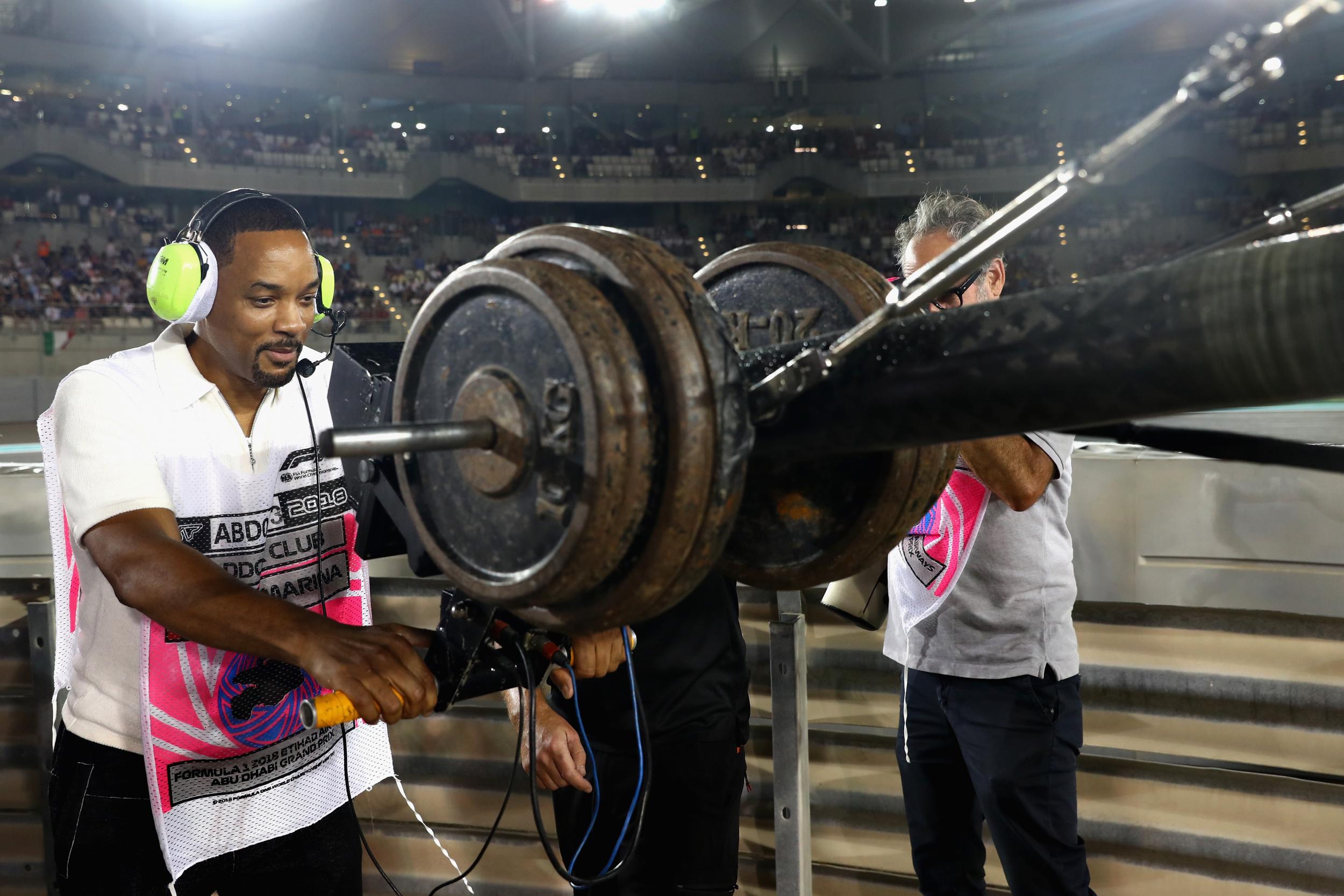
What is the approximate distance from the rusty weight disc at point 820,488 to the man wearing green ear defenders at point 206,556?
919 millimetres

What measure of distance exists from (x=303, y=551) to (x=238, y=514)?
0.14 m

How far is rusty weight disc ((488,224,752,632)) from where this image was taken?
86 centimetres

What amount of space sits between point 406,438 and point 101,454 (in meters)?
1.00

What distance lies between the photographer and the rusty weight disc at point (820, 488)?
111cm

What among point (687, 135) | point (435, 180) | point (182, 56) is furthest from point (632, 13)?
point (182, 56)

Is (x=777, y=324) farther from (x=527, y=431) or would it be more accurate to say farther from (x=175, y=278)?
(x=175, y=278)

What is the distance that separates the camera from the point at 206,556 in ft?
Answer: 5.39

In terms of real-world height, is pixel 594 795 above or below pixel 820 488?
below

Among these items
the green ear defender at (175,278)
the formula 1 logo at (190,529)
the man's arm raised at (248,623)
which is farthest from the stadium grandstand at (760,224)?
the green ear defender at (175,278)

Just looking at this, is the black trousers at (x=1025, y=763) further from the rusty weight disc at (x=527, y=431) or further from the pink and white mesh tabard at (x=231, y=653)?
the rusty weight disc at (x=527, y=431)

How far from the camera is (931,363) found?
89 centimetres

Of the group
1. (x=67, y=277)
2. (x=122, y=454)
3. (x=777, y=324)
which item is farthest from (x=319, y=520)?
(x=67, y=277)

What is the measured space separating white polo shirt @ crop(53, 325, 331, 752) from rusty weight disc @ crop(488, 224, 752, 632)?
103 centimetres

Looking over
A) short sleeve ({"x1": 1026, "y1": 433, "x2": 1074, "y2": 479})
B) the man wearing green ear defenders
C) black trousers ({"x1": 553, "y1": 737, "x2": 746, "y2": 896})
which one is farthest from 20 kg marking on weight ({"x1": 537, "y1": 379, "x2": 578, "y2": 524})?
short sleeve ({"x1": 1026, "y1": 433, "x2": 1074, "y2": 479})
